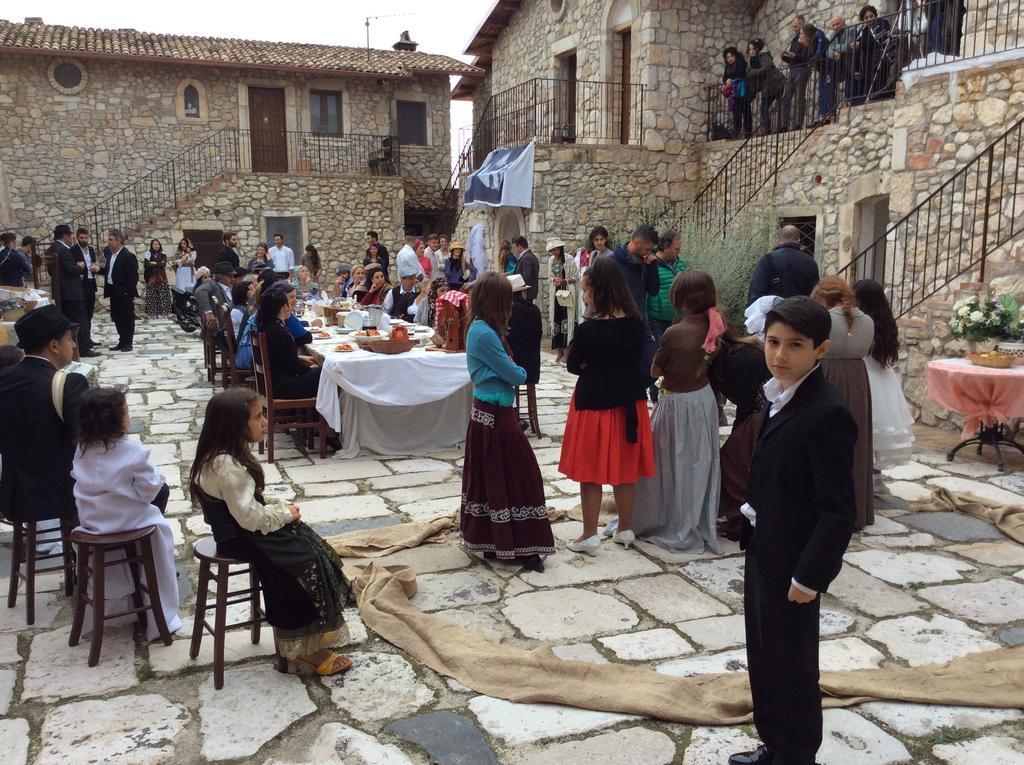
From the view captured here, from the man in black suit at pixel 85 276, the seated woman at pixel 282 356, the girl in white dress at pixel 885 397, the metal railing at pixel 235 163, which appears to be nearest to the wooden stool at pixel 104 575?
the seated woman at pixel 282 356

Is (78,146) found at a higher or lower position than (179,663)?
higher

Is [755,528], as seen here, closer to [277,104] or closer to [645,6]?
[645,6]

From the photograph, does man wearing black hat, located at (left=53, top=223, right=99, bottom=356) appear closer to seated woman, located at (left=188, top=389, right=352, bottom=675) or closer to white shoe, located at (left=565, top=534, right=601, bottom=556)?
white shoe, located at (left=565, top=534, right=601, bottom=556)

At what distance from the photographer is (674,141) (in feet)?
45.7

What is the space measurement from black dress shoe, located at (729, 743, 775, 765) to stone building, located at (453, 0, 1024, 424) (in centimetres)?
570

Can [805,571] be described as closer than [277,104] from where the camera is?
Yes

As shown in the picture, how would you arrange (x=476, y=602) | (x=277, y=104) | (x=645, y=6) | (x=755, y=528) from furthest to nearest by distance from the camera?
(x=277, y=104) → (x=645, y=6) → (x=476, y=602) → (x=755, y=528)

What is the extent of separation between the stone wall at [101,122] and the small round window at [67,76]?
96 millimetres

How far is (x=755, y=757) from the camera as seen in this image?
8.59 ft

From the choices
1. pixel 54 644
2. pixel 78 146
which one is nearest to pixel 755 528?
pixel 54 644

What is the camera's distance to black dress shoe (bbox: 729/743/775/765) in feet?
8.47

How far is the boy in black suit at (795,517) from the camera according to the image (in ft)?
7.18

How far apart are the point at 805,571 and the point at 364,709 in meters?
1.69

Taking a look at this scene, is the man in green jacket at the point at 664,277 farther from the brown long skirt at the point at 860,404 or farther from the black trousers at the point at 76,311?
the black trousers at the point at 76,311
